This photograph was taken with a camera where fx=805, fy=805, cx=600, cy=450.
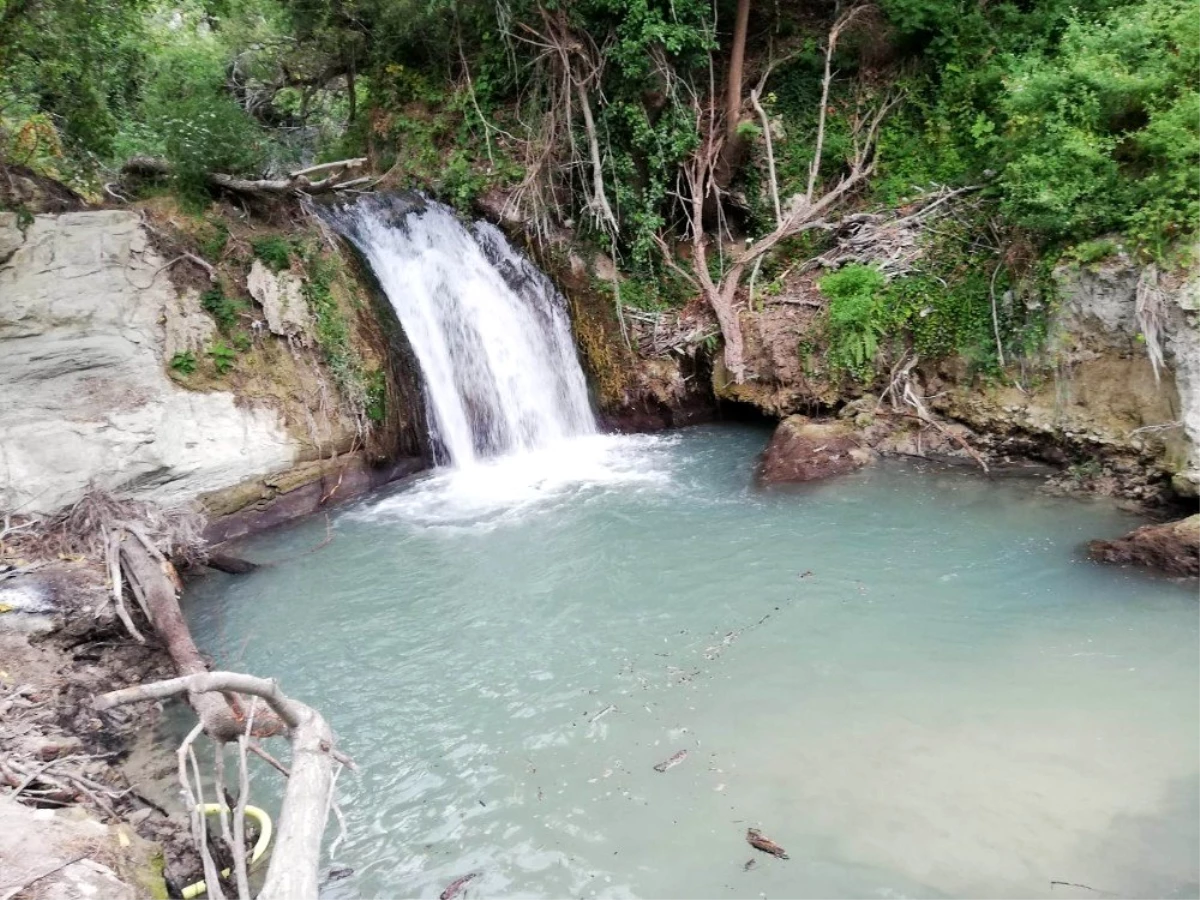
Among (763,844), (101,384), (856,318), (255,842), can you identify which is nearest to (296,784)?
(255,842)

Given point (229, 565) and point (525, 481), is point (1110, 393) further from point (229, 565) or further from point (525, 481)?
point (229, 565)

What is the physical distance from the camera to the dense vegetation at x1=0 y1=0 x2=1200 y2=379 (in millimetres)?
7195

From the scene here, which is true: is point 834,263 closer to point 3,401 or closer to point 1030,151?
point 1030,151

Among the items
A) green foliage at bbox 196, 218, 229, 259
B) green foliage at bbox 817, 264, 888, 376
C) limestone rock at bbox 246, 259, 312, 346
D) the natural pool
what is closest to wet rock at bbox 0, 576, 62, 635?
the natural pool

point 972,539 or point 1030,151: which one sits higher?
point 1030,151

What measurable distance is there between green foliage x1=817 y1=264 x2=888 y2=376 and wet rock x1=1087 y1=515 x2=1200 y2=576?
11.0 feet

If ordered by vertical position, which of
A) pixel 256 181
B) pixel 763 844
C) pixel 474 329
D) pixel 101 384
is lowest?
pixel 763 844

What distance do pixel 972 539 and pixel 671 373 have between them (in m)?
4.55

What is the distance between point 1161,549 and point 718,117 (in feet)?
24.3

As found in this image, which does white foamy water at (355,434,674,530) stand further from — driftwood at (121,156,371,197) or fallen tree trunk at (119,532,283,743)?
driftwood at (121,156,371,197)

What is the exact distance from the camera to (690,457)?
945cm

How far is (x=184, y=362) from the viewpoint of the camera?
821 centimetres

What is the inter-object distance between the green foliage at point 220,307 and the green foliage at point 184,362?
1.68ft

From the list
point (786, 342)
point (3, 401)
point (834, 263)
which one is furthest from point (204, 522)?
point (834, 263)
